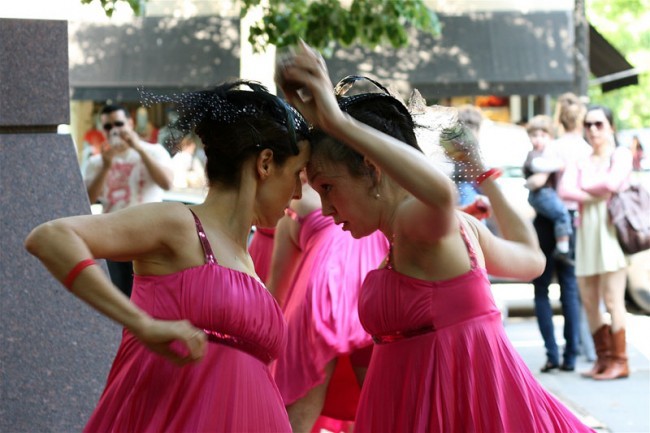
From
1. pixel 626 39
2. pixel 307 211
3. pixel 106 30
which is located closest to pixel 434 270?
pixel 307 211

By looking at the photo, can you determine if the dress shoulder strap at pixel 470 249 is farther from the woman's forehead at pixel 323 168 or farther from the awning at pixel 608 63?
the awning at pixel 608 63

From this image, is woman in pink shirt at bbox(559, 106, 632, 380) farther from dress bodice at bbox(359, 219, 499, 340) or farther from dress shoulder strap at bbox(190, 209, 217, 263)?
dress shoulder strap at bbox(190, 209, 217, 263)

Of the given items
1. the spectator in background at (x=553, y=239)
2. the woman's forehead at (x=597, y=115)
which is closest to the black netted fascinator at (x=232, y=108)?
the woman's forehead at (x=597, y=115)

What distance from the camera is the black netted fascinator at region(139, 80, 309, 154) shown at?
11.3 ft

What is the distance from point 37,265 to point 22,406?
2.09 feet

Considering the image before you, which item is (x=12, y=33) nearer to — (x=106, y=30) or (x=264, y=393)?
(x=264, y=393)

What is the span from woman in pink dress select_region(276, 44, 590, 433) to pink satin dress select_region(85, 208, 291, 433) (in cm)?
40

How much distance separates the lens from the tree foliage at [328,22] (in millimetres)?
9625

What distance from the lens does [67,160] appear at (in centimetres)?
546

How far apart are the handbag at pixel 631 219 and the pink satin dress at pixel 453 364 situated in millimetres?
5337

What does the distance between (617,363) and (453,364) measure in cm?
567

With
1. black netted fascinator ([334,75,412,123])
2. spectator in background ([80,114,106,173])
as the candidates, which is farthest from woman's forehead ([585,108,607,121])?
spectator in background ([80,114,106,173])

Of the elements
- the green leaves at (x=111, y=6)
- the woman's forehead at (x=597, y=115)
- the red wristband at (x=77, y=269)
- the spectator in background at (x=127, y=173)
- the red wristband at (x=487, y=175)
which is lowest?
the spectator in background at (x=127, y=173)

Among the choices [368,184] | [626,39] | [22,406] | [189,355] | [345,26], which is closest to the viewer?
[189,355]
